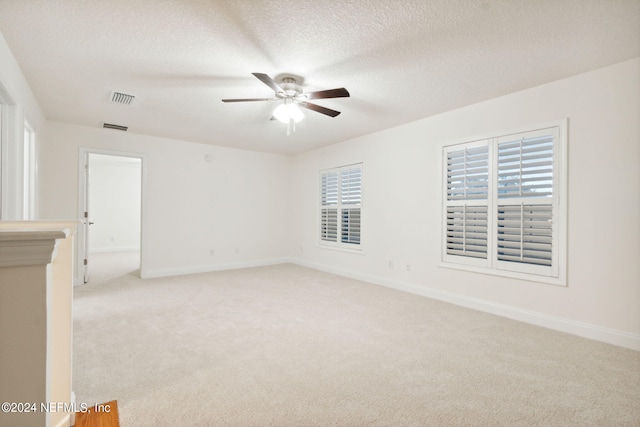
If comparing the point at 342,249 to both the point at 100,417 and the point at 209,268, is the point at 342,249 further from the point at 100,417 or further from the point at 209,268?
the point at 100,417

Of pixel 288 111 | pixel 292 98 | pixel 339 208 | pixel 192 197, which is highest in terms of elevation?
pixel 292 98

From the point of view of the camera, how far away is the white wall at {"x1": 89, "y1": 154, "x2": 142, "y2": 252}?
8.40 meters

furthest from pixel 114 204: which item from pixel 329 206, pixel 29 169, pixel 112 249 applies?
pixel 329 206

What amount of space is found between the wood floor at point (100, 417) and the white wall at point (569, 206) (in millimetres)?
3471

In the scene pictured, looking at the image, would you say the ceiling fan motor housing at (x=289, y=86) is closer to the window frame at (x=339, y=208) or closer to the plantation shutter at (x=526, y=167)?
the plantation shutter at (x=526, y=167)

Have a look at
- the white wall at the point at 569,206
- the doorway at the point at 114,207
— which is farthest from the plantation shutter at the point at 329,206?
the doorway at the point at 114,207

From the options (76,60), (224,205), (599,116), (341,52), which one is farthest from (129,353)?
(599,116)

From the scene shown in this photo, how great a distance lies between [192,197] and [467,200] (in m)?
4.51

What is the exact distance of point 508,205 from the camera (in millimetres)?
3303

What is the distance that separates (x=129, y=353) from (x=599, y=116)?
444cm

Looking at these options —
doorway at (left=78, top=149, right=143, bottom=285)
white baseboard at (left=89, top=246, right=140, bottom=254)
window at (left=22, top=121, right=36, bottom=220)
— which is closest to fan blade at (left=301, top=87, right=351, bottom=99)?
window at (left=22, top=121, right=36, bottom=220)

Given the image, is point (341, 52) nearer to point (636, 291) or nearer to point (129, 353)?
point (129, 353)

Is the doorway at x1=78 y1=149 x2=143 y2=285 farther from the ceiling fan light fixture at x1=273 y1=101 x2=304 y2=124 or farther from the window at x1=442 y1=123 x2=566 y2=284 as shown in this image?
the window at x1=442 y1=123 x2=566 y2=284

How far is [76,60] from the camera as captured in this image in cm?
260
